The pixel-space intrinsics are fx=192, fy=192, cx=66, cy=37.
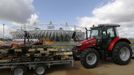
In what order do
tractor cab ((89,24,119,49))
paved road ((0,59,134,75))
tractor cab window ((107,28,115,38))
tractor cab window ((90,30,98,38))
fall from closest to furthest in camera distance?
paved road ((0,59,134,75))
tractor cab ((89,24,119,49))
tractor cab window ((107,28,115,38))
tractor cab window ((90,30,98,38))

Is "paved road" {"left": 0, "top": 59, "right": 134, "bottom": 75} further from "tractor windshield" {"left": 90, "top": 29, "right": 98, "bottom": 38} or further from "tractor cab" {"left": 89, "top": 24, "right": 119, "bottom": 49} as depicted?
"tractor windshield" {"left": 90, "top": 29, "right": 98, "bottom": 38}

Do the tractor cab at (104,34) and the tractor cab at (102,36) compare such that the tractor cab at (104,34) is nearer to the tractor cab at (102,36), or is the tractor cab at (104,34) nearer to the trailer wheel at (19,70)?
the tractor cab at (102,36)

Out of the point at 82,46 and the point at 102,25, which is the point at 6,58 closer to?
the point at 82,46

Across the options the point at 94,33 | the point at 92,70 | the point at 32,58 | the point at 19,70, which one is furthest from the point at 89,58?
the point at 19,70

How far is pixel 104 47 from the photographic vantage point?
36.1ft

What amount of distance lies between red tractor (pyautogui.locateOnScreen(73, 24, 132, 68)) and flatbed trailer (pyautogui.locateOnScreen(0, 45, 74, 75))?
49.4 inches

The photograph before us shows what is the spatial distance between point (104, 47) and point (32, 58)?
14.4 ft

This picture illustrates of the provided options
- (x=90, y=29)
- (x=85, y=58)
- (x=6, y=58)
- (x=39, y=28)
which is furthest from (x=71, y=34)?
(x=6, y=58)

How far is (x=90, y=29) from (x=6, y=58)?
558 centimetres

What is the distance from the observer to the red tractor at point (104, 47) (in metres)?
10.2

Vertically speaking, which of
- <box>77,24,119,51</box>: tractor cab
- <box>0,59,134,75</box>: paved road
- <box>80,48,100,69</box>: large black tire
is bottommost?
<box>0,59,134,75</box>: paved road

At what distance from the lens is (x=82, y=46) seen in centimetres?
1043

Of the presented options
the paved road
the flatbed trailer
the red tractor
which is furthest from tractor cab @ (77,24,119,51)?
the flatbed trailer

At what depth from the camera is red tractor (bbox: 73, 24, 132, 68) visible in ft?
33.6
